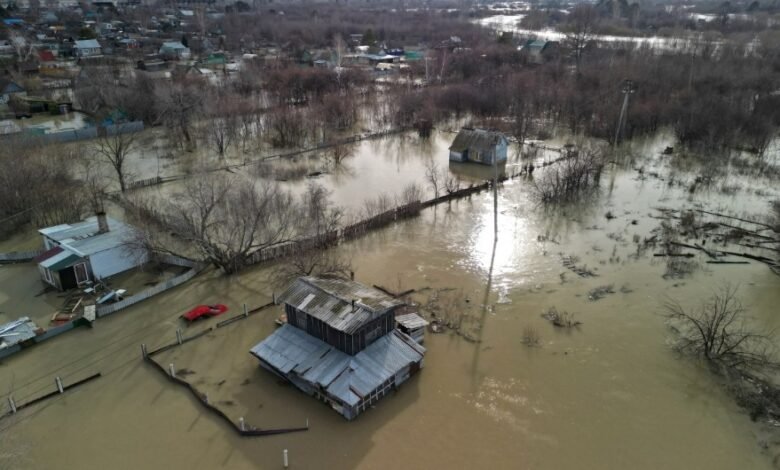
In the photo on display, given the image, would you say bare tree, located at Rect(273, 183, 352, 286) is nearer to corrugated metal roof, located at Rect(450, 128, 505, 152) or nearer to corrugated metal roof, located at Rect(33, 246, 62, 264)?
corrugated metal roof, located at Rect(33, 246, 62, 264)

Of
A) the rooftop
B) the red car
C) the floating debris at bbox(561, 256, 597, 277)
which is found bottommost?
the floating debris at bbox(561, 256, 597, 277)

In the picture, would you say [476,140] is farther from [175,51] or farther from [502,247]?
[175,51]

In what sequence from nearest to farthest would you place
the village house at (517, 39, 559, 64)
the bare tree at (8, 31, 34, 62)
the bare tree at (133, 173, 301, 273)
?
1. the bare tree at (133, 173, 301, 273)
2. the village house at (517, 39, 559, 64)
3. the bare tree at (8, 31, 34, 62)

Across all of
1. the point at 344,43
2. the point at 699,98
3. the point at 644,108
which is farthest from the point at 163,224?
the point at 344,43

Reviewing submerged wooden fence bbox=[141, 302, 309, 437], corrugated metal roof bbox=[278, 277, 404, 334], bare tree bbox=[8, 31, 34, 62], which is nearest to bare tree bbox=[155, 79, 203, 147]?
submerged wooden fence bbox=[141, 302, 309, 437]

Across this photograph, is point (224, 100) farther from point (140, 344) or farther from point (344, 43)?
point (344, 43)

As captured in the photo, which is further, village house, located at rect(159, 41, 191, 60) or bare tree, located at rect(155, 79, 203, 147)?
village house, located at rect(159, 41, 191, 60)

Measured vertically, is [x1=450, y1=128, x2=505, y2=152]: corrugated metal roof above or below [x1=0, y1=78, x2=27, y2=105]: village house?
below
